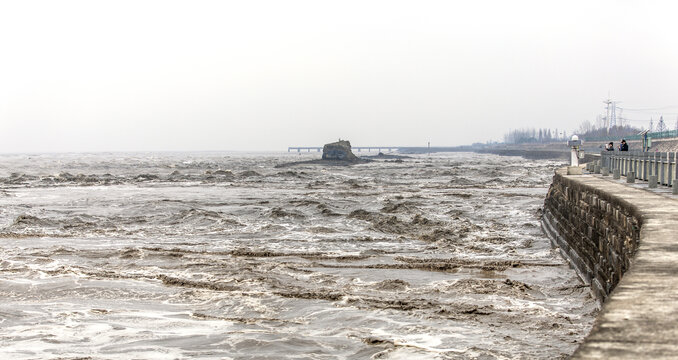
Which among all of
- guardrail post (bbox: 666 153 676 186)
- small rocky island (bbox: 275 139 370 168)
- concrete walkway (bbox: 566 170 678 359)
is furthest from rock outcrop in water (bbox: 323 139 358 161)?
concrete walkway (bbox: 566 170 678 359)

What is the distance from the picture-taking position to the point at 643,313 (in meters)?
5.34

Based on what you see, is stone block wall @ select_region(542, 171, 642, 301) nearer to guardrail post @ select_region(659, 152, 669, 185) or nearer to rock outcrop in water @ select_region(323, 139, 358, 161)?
guardrail post @ select_region(659, 152, 669, 185)

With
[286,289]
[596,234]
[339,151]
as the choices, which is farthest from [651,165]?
[339,151]

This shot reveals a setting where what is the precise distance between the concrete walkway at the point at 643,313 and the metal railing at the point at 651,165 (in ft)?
35.1

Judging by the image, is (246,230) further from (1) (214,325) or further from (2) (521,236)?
(1) (214,325)

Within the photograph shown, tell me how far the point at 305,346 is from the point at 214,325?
6.05ft

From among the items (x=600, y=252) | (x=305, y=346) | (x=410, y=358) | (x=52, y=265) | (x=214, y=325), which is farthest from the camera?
(x=52, y=265)

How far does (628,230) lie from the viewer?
11.6m

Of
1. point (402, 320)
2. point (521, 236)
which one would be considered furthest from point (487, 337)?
point (521, 236)

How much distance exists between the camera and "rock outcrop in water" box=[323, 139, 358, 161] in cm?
13188

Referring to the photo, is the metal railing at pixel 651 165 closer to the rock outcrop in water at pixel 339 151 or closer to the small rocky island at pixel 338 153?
the small rocky island at pixel 338 153

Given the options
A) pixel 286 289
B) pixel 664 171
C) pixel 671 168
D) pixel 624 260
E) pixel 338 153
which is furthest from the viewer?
pixel 338 153

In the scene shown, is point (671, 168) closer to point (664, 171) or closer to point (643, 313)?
point (664, 171)

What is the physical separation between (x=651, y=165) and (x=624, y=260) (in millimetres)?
12487
